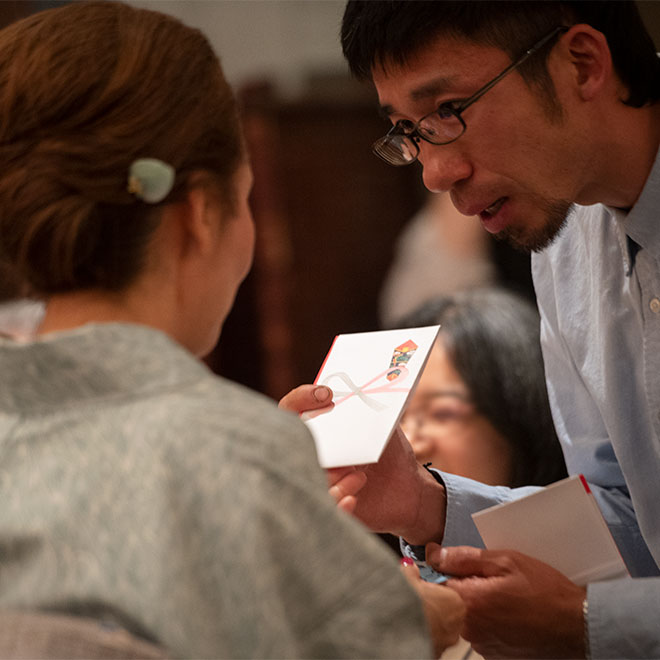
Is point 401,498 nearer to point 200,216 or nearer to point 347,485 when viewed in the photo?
point 347,485

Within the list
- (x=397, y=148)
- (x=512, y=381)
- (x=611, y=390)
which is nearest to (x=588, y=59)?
(x=397, y=148)

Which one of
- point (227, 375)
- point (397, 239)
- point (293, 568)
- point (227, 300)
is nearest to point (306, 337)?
point (227, 375)

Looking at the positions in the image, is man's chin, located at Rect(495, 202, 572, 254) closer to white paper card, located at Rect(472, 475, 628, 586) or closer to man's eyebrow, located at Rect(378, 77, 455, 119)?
man's eyebrow, located at Rect(378, 77, 455, 119)

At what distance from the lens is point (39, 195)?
893 millimetres

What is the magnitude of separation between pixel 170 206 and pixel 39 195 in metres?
0.13

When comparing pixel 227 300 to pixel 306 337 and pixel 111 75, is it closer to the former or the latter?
pixel 111 75

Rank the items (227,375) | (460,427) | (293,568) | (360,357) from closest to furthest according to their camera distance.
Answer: (293,568)
(360,357)
(460,427)
(227,375)

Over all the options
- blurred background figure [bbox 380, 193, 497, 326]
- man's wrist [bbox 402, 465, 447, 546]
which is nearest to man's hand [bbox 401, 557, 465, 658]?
man's wrist [bbox 402, 465, 447, 546]

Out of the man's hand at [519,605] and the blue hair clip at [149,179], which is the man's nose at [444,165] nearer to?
the man's hand at [519,605]

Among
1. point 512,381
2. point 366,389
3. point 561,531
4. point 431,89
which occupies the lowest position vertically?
point 512,381

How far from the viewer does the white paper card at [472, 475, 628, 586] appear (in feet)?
4.14

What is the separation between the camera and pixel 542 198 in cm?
152

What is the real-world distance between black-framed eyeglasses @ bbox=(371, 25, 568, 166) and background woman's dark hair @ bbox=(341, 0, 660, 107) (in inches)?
0.6

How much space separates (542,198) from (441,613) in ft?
2.54
